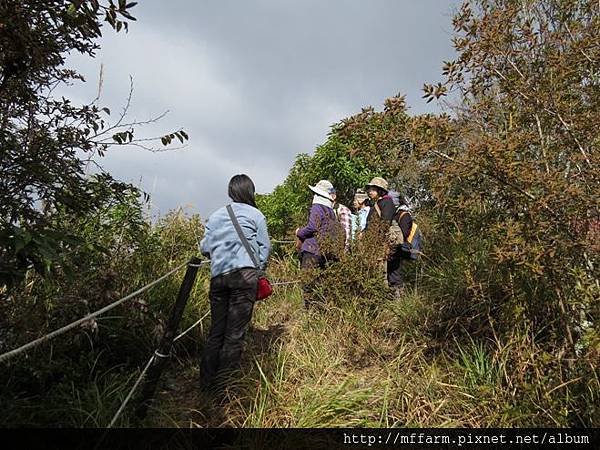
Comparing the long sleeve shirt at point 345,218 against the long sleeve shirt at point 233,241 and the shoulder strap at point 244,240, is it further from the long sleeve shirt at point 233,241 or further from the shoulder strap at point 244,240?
the shoulder strap at point 244,240

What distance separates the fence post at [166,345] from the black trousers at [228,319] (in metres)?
0.53

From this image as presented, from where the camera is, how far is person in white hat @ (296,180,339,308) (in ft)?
16.2

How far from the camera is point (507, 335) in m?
3.23

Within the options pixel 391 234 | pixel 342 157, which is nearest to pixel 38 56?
pixel 391 234

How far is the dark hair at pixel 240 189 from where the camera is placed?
3.85 m

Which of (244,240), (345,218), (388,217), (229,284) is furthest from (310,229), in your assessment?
(229,284)

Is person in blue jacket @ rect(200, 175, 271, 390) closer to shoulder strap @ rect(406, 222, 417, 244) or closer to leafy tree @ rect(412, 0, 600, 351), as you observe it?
leafy tree @ rect(412, 0, 600, 351)

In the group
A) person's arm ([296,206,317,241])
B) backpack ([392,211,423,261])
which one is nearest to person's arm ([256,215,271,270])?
person's arm ([296,206,317,241])

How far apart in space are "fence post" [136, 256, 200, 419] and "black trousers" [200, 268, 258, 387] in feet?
1.75

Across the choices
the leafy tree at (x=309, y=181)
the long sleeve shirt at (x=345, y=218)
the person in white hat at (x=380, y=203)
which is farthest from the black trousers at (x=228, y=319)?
the leafy tree at (x=309, y=181)

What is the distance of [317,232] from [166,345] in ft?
7.86

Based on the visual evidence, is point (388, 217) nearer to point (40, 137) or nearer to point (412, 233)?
point (412, 233)

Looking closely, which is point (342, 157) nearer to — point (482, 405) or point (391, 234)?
point (391, 234)

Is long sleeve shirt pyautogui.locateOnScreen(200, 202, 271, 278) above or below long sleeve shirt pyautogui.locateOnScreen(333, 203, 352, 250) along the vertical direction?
below
